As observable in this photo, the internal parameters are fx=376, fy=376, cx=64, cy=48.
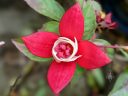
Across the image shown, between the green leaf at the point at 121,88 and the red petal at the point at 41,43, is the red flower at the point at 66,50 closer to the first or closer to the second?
the red petal at the point at 41,43

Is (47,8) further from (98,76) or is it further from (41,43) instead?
(98,76)

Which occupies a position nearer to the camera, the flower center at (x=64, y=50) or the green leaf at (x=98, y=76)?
the flower center at (x=64, y=50)

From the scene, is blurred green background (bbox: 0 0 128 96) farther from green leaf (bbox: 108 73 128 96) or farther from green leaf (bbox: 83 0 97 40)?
green leaf (bbox: 83 0 97 40)

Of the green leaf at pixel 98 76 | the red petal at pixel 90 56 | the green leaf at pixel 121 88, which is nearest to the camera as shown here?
the red petal at pixel 90 56

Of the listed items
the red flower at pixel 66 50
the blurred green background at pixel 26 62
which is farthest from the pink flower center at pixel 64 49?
the blurred green background at pixel 26 62

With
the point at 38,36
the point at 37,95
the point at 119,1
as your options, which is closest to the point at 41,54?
the point at 38,36

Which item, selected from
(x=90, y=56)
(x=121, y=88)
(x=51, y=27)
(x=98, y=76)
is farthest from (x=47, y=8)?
(x=98, y=76)

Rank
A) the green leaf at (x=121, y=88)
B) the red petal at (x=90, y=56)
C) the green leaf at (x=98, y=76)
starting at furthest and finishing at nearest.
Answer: the green leaf at (x=98, y=76) → the green leaf at (x=121, y=88) → the red petal at (x=90, y=56)

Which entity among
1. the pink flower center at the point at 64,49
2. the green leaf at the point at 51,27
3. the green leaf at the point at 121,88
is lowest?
the green leaf at the point at 121,88
